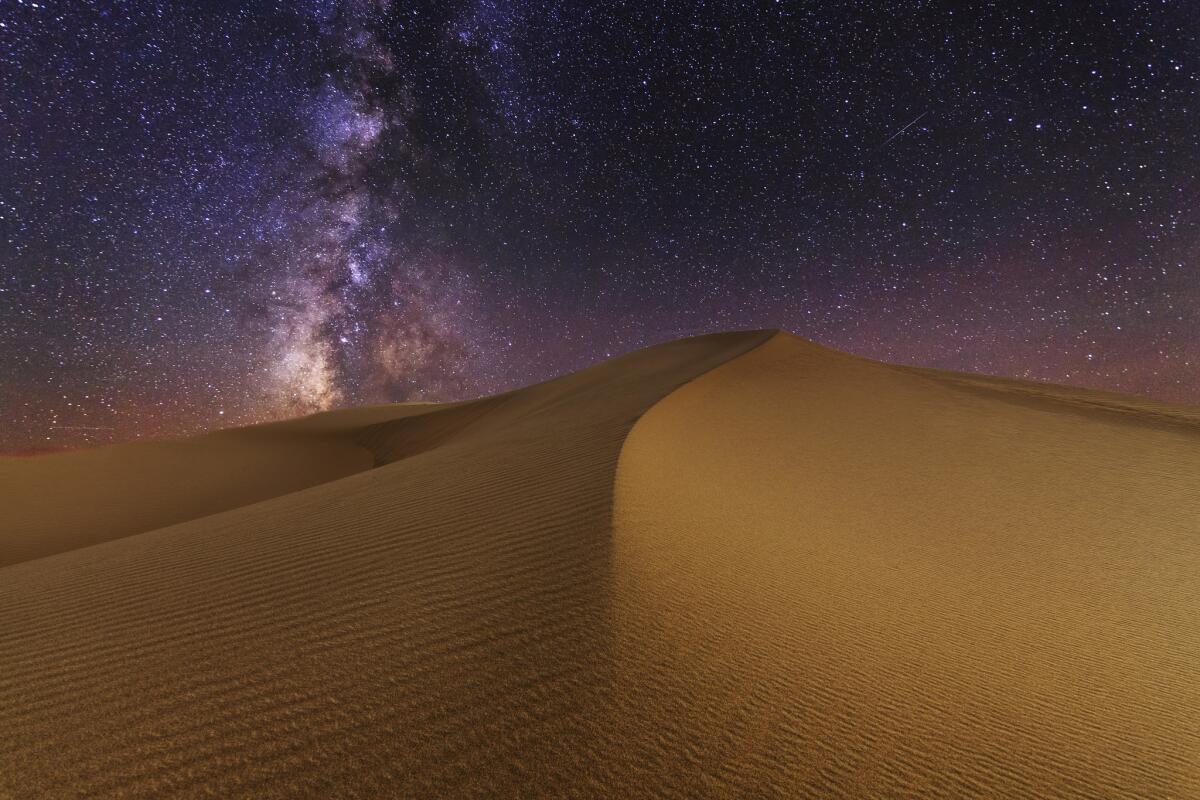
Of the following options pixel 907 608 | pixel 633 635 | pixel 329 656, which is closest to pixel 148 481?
pixel 329 656

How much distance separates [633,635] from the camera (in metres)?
2.78

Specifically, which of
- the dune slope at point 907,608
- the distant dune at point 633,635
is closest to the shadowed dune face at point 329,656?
the distant dune at point 633,635

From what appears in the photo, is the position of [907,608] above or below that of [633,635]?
below

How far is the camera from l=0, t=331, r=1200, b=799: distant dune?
213cm

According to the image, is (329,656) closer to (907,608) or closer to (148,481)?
(907,608)

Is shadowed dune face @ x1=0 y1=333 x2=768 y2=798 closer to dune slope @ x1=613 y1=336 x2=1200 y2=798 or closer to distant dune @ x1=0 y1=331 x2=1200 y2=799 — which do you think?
distant dune @ x1=0 y1=331 x2=1200 y2=799

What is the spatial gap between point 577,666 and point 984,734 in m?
1.84

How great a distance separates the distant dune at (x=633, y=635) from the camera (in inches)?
83.7

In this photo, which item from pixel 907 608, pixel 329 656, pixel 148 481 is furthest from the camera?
pixel 148 481

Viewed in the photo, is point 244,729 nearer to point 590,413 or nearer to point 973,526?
point 973,526

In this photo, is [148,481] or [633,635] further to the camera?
[148,481]

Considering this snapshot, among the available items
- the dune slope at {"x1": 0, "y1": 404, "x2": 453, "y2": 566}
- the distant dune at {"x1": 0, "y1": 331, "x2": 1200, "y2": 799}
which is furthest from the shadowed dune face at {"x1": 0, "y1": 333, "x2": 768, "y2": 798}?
the dune slope at {"x1": 0, "y1": 404, "x2": 453, "y2": 566}

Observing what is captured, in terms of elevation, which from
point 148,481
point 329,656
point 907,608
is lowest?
point 148,481

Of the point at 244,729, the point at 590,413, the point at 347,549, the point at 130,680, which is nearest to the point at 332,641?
the point at 244,729
